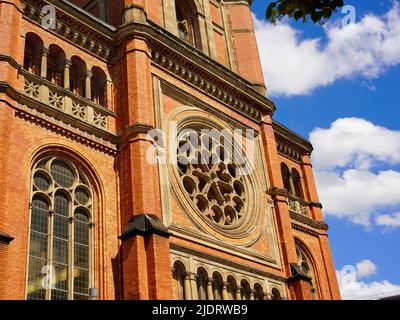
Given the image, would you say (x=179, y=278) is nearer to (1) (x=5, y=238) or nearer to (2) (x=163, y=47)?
(1) (x=5, y=238)

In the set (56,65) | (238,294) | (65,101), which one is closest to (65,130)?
(65,101)

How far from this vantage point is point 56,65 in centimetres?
2092

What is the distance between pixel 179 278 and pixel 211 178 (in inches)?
215

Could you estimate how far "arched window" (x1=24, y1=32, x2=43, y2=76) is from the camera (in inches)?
790

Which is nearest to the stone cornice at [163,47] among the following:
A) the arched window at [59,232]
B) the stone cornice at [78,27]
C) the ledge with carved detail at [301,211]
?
the stone cornice at [78,27]

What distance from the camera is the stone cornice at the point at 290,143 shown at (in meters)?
30.2

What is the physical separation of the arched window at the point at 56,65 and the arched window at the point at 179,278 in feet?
24.8

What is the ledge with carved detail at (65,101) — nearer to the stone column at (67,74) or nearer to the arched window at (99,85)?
the stone column at (67,74)

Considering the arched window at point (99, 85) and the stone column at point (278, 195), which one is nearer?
the arched window at point (99, 85)

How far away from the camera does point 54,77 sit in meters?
20.7

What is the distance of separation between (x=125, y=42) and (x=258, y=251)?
9750 millimetres

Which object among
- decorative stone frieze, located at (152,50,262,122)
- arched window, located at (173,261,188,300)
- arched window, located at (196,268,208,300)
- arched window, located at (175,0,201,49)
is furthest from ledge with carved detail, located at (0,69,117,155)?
arched window, located at (175,0,201,49)
